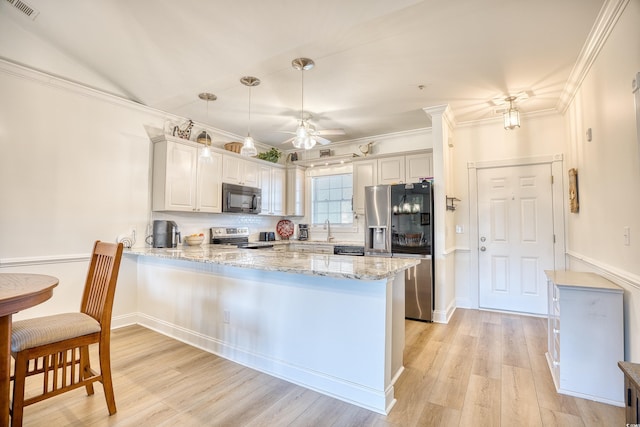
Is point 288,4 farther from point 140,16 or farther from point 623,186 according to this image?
point 623,186

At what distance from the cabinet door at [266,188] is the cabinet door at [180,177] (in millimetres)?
1288

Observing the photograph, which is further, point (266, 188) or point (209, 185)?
point (266, 188)

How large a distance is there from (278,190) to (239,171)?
0.95 meters

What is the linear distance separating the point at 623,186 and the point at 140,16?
3912mm

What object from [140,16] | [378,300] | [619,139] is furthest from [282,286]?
[619,139]

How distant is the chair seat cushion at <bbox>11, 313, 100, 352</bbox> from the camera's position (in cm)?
163

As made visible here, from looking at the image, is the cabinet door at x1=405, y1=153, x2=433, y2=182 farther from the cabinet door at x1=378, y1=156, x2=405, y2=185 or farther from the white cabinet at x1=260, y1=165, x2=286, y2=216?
the white cabinet at x1=260, y1=165, x2=286, y2=216

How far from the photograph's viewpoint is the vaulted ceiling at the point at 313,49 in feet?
7.34

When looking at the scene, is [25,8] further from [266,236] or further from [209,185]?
[266,236]

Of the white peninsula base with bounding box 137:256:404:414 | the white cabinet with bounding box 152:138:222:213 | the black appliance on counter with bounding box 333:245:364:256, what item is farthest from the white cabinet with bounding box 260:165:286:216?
the white peninsula base with bounding box 137:256:404:414

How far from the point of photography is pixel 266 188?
5.22 metres

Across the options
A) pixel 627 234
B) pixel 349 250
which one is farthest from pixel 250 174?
pixel 627 234

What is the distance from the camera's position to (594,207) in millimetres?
2828

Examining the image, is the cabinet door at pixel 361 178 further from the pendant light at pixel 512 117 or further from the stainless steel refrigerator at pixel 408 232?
the pendant light at pixel 512 117
